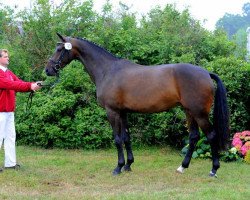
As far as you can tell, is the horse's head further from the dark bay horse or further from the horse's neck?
the horse's neck

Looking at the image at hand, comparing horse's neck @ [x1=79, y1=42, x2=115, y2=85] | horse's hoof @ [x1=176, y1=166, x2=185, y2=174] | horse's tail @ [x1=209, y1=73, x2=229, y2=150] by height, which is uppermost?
horse's neck @ [x1=79, y1=42, x2=115, y2=85]

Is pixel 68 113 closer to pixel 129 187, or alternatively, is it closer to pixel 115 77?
pixel 115 77

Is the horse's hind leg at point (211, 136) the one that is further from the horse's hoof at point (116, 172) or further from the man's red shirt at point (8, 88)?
the man's red shirt at point (8, 88)

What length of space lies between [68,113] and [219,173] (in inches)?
161

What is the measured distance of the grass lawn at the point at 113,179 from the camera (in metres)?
5.38

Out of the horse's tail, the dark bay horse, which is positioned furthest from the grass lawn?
the horse's tail

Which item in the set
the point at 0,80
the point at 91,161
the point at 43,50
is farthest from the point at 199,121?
the point at 43,50

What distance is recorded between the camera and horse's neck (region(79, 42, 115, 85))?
7113mm

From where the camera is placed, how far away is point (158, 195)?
527cm

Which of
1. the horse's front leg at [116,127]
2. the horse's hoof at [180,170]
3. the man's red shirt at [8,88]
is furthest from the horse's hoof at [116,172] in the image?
the man's red shirt at [8,88]

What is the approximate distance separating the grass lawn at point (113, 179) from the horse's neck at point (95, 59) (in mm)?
1647

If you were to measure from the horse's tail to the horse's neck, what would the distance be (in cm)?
189

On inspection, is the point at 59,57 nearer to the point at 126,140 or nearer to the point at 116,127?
the point at 116,127

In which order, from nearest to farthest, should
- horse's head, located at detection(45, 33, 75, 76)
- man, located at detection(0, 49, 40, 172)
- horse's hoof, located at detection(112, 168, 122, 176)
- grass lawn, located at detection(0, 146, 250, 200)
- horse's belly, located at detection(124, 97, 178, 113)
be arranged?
grass lawn, located at detection(0, 146, 250, 200)
man, located at detection(0, 49, 40, 172)
horse's belly, located at detection(124, 97, 178, 113)
horse's hoof, located at detection(112, 168, 122, 176)
horse's head, located at detection(45, 33, 75, 76)
